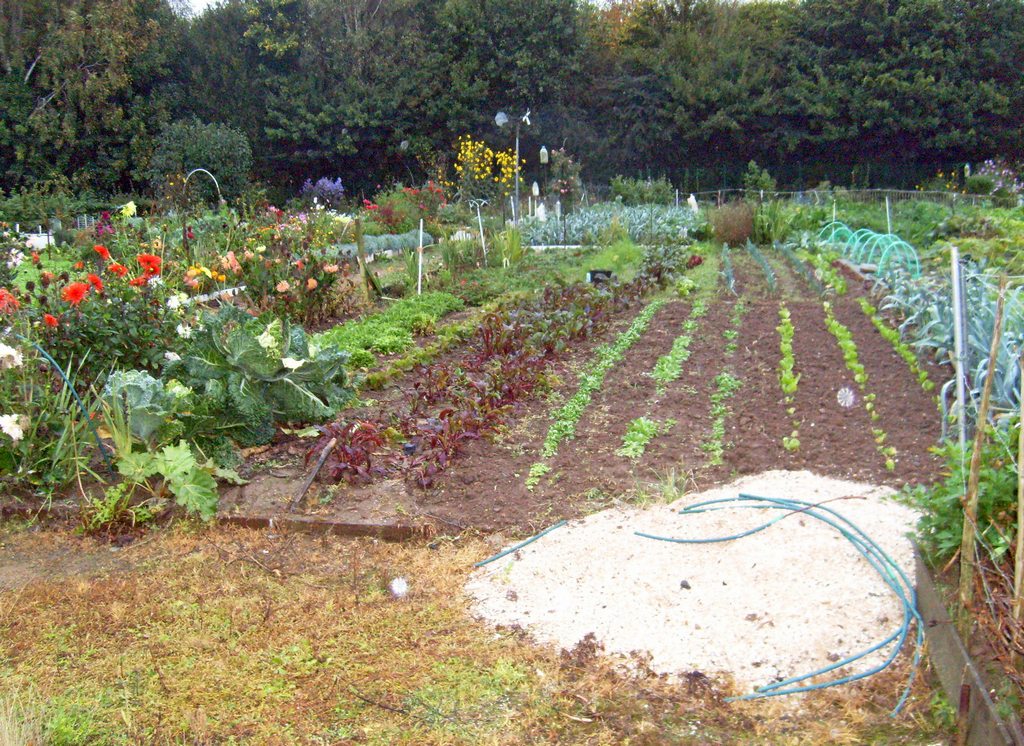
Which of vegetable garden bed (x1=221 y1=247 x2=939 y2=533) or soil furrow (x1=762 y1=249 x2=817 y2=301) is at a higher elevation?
soil furrow (x1=762 y1=249 x2=817 y2=301)

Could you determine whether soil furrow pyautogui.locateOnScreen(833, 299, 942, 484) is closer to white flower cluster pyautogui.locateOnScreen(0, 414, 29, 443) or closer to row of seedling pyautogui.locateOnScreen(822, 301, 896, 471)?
row of seedling pyautogui.locateOnScreen(822, 301, 896, 471)

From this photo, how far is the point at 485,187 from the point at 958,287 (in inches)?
652

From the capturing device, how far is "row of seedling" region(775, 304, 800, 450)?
15.4 feet

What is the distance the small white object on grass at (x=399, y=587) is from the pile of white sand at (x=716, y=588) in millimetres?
243

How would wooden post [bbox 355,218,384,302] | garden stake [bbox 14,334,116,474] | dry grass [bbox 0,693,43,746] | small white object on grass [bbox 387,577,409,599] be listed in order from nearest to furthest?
dry grass [bbox 0,693,43,746], small white object on grass [bbox 387,577,409,599], garden stake [bbox 14,334,116,474], wooden post [bbox 355,218,384,302]

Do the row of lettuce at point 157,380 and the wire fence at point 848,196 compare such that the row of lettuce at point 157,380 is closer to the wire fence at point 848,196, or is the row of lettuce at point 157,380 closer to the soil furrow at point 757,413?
the soil furrow at point 757,413

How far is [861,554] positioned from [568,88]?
24.1 m

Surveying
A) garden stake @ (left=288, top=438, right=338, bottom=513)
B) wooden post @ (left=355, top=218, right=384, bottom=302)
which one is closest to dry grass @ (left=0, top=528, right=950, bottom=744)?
garden stake @ (left=288, top=438, right=338, bottom=513)

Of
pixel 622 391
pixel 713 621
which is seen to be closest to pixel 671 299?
pixel 622 391

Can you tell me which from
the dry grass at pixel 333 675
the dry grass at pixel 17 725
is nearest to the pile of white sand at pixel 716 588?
the dry grass at pixel 333 675

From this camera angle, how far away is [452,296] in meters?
8.95

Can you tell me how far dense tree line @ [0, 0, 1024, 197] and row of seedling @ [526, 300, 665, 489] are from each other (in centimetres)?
1720

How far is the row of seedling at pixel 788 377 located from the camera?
470 centimetres

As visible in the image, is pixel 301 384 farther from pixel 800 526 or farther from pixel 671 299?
pixel 671 299
